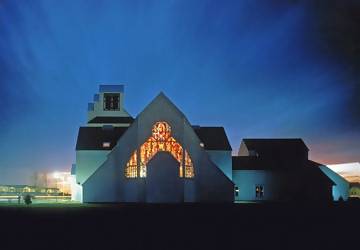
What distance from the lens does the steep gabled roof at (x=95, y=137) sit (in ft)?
223

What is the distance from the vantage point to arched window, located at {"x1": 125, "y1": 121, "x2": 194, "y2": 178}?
2219 inches

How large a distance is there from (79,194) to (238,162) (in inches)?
755

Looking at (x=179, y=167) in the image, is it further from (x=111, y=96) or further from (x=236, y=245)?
(x=236, y=245)

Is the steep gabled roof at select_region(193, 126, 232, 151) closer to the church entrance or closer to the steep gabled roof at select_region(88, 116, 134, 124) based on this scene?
the steep gabled roof at select_region(88, 116, 134, 124)

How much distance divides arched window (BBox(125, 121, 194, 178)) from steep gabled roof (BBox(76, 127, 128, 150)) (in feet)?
38.9

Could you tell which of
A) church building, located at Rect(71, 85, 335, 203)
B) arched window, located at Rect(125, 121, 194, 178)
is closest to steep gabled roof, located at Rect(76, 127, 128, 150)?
church building, located at Rect(71, 85, 335, 203)

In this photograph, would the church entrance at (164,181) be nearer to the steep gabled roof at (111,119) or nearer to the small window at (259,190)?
the small window at (259,190)

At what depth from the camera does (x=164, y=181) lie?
182ft

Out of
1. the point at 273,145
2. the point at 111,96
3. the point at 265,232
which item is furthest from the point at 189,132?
the point at 265,232

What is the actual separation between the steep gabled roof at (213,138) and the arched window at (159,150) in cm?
1147

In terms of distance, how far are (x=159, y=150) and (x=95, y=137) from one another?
1516 cm

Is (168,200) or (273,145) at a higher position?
(273,145)

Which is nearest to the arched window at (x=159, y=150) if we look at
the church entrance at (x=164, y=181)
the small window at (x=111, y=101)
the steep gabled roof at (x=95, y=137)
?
the church entrance at (x=164, y=181)

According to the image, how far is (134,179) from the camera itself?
185 feet
